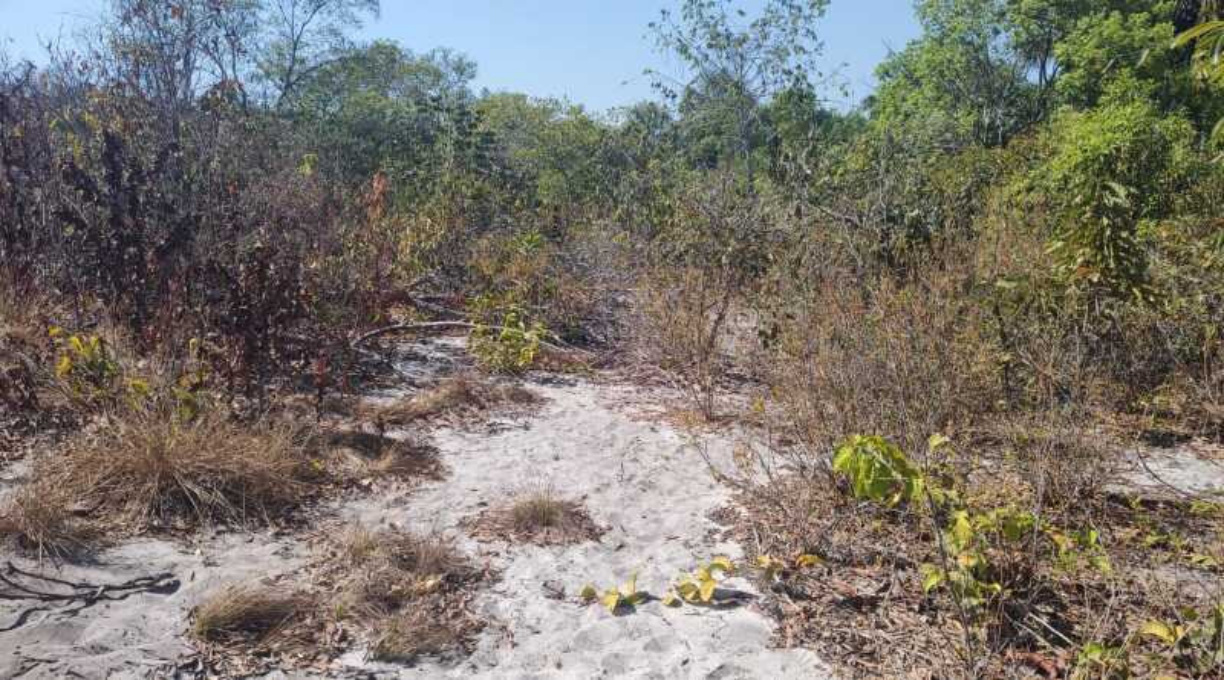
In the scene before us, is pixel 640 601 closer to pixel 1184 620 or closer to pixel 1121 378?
A: pixel 1184 620

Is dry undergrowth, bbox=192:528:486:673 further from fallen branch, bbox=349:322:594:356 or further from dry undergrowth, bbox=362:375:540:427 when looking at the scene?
fallen branch, bbox=349:322:594:356

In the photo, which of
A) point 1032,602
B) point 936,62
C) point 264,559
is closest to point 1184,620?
point 1032,602

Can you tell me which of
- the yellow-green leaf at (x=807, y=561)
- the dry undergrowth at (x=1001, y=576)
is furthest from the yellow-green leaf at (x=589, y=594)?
the yellow-green leaf at (x=807, y=561)

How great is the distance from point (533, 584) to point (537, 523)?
55 centimetres

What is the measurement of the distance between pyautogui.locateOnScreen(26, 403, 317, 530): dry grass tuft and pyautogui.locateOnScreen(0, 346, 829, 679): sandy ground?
0.71 ft

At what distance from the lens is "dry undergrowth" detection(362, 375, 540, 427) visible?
580 cm

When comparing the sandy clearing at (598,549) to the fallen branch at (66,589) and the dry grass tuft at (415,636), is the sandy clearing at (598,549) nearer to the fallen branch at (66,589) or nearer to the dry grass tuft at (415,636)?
the dry grass tuft at (415,636)

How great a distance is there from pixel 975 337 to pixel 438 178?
8.69m

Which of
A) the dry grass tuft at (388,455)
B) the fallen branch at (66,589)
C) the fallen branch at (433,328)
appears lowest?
the fallen branch at (66,589)

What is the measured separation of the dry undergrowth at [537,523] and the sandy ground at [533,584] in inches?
3.0

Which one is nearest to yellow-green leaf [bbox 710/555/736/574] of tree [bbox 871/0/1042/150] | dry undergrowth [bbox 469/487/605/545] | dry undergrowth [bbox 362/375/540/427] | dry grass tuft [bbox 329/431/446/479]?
dry undergrowth [bbox 469/487/605/545]

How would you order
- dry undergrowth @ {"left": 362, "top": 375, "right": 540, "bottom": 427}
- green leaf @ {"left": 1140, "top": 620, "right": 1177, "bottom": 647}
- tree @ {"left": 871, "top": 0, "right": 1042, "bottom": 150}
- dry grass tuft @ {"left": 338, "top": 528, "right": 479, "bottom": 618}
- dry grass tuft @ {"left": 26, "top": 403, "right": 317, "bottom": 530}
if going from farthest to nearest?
tree @ {"left": 871, "top": 0, "right": 1042, "bottom": 150}, dry undergrowth @ {"left": 362, "top": 375, "right": 540, "bottom": 427}, dry grass tuft @ {"left": 26, "top": 403, "right": 317, "bottom": 530}, dry grass tuft @ {"left": 338, "top": 528, "right": 479, "bottom": 618}, green leaf @ {"left": 1140, "top": 620, "right": 1177, "bottom": 647}

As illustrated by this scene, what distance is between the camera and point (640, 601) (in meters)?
3.52

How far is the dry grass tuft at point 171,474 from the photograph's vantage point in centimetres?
394
